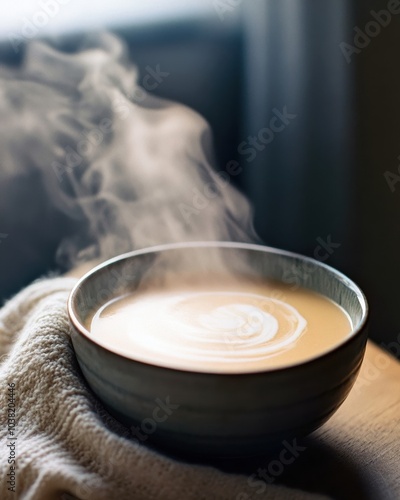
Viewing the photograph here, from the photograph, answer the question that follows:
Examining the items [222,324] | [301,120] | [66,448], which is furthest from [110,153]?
[66,448]

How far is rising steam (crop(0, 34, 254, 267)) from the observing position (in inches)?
49.1

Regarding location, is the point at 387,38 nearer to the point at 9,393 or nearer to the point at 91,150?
the point at 91,150

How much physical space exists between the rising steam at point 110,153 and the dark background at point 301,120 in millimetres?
89

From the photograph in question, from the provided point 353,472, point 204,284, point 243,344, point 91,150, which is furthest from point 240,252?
point 91,150

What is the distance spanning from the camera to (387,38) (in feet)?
4.91

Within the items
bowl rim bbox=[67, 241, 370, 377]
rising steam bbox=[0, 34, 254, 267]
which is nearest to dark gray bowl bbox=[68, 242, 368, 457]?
bowl rim bbox=[67, 241, 370, 377]

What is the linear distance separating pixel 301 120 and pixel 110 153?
1.59ft

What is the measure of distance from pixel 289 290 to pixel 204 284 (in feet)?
0.37

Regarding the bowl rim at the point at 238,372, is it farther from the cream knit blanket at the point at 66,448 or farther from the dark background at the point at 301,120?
the dark background at the point at 301,120

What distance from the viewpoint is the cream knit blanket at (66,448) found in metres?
0.62

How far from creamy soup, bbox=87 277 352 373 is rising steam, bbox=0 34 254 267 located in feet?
0.94

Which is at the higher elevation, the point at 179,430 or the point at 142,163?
the point at 179,430

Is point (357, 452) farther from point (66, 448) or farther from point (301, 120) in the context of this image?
point (301, 120)

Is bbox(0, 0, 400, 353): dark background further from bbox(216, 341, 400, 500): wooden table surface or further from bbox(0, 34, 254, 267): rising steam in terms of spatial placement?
bbox(216, 341, 400, 500): wooden table surface
